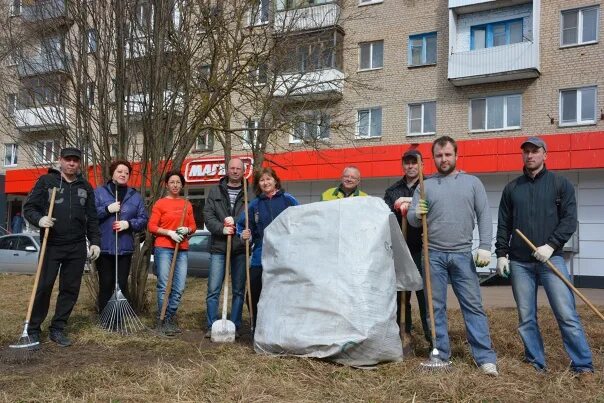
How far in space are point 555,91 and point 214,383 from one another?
608 inches

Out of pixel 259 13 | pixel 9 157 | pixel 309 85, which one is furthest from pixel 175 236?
pixel 9 157

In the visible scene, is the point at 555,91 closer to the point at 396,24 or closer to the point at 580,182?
the point at 580,182

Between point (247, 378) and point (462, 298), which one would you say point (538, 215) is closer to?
point (462, 298)

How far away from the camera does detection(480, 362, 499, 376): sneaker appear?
13.7 ft

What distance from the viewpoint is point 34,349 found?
504 centimetres

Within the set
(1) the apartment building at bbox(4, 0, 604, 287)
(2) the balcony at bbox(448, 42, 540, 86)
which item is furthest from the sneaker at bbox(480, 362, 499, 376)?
(2) the balcony at bbox(448, 42, 540, 86)

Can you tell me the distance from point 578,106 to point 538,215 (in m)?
13.4

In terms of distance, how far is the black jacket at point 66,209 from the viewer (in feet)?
17.4

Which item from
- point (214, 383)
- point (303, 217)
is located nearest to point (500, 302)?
point (303, 217)

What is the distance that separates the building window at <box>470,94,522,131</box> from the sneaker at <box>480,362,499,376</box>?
14.0 meters

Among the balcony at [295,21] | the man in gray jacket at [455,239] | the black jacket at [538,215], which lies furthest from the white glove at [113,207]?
the balcony at [295,21]

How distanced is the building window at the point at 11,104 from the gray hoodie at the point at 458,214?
6.28m

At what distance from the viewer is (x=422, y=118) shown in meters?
18.6

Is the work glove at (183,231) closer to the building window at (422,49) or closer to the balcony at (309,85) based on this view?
the balcony at (309,85)
